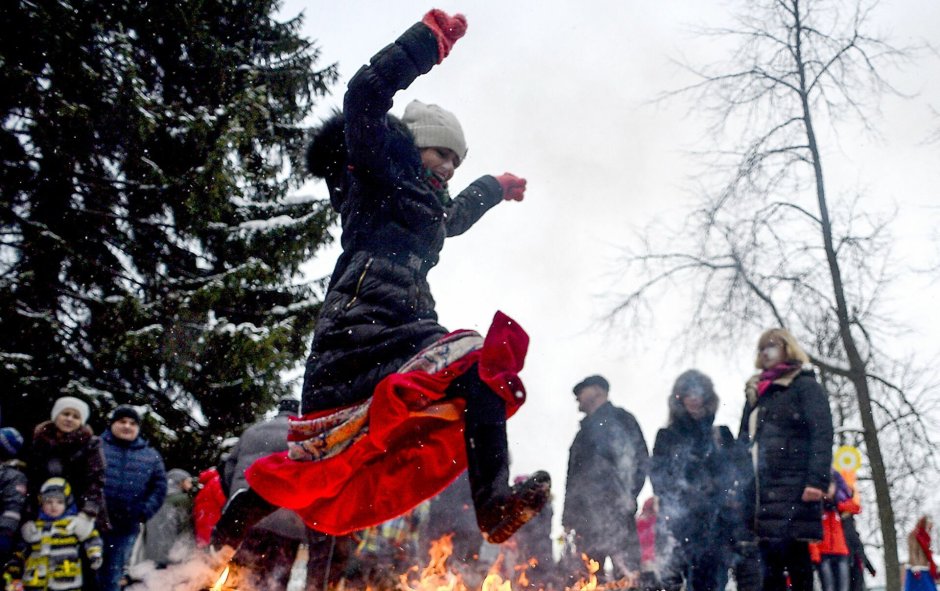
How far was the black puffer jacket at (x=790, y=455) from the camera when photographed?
14.3 feet

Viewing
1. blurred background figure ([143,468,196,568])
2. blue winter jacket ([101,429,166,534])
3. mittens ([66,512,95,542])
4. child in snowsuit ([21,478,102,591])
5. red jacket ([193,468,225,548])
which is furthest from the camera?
blurred background figure ([143,468,196,568])

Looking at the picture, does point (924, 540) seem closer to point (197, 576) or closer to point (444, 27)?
point (197, 576)

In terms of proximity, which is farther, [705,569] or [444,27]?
[705,569]

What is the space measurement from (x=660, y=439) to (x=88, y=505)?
3.93 m

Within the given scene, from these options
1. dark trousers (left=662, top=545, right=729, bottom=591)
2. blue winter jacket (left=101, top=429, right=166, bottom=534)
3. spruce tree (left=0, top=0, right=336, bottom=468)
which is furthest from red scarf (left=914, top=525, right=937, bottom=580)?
spruce tree (left=0, top=0, right=336, bottom=468)

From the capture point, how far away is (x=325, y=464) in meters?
2.66

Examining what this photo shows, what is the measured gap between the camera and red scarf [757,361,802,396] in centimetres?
481

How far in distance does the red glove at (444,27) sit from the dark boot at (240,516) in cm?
166

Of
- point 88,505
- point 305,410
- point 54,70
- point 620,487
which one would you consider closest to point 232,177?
point 54,70

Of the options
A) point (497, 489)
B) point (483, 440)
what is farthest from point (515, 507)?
point (483, 440)

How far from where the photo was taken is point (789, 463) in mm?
4516

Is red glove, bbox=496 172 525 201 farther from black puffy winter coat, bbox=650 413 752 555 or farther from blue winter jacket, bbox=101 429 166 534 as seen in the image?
blue winter jacket, bbox=101 429 166 534

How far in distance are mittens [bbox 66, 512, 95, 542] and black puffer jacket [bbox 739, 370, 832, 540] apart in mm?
4319

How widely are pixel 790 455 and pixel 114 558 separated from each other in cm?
469
